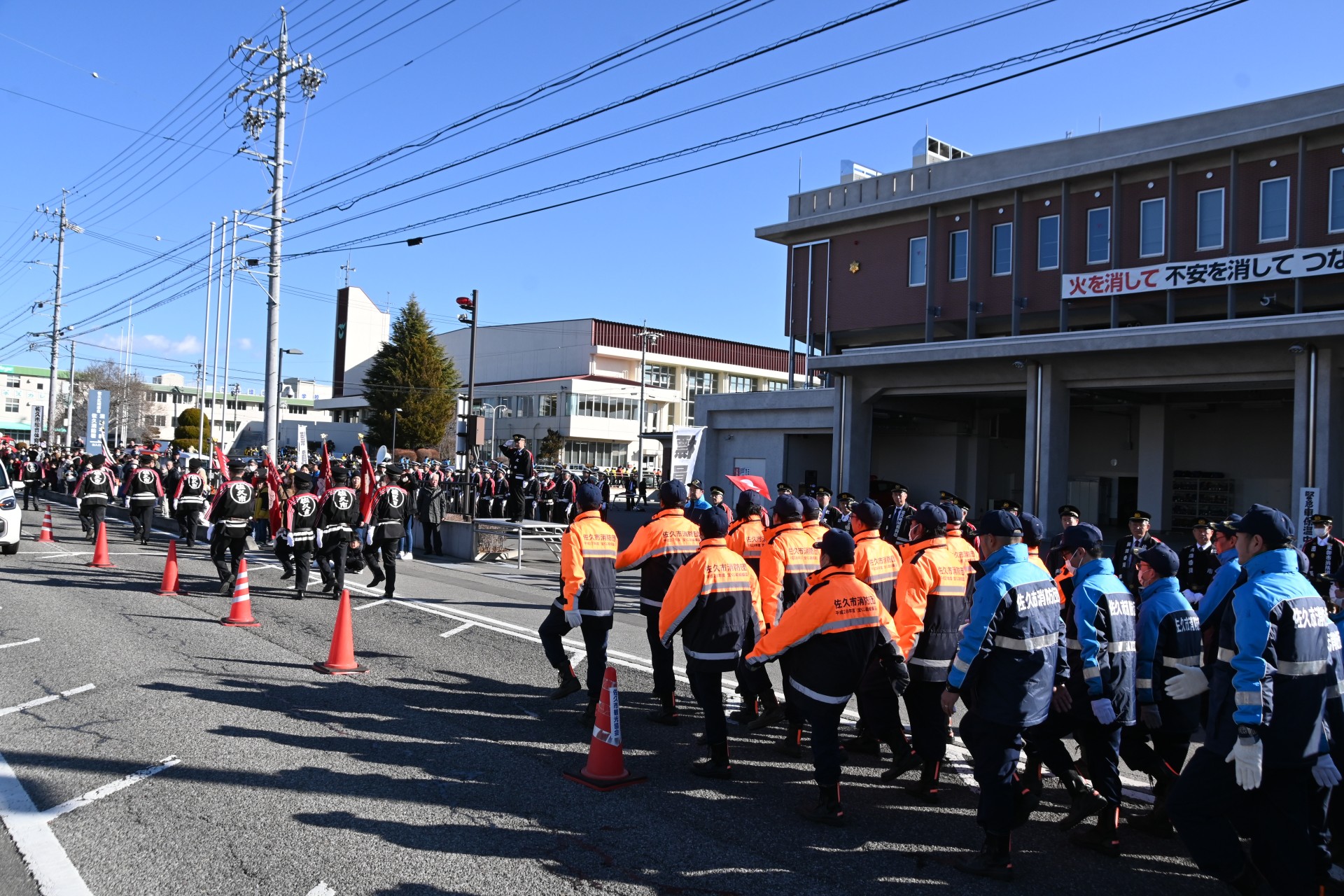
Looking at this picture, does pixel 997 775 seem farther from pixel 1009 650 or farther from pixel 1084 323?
pixel 1084 323

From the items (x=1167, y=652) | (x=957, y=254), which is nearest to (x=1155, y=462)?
(x=957, y=254)

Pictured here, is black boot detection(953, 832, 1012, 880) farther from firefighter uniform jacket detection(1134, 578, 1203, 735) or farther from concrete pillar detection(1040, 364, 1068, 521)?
concrete pillar detection(1040, 364, 1068, 521)

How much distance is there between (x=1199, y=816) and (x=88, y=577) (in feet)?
51.1

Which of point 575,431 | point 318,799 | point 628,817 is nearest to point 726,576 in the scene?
point 628,817

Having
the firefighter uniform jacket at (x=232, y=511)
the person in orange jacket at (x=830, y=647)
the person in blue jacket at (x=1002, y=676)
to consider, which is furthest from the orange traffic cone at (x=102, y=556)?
the person in blue jacket at (x=1002, y=676)

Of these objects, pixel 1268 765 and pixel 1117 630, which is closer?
pixel 1268 765

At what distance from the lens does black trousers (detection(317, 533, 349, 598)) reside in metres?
13.3

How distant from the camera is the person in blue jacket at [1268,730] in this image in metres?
4.32

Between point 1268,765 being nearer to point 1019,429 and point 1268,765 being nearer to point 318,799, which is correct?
point 318,799

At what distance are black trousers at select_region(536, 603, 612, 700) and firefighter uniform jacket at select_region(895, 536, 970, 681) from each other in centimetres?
241

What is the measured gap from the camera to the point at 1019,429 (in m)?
35.8

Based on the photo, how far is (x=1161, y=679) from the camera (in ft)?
18.7

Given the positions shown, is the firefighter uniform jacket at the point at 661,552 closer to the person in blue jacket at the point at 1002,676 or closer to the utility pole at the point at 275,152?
the person in blue jacket at the point at 1002,676

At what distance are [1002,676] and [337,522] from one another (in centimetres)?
1048
